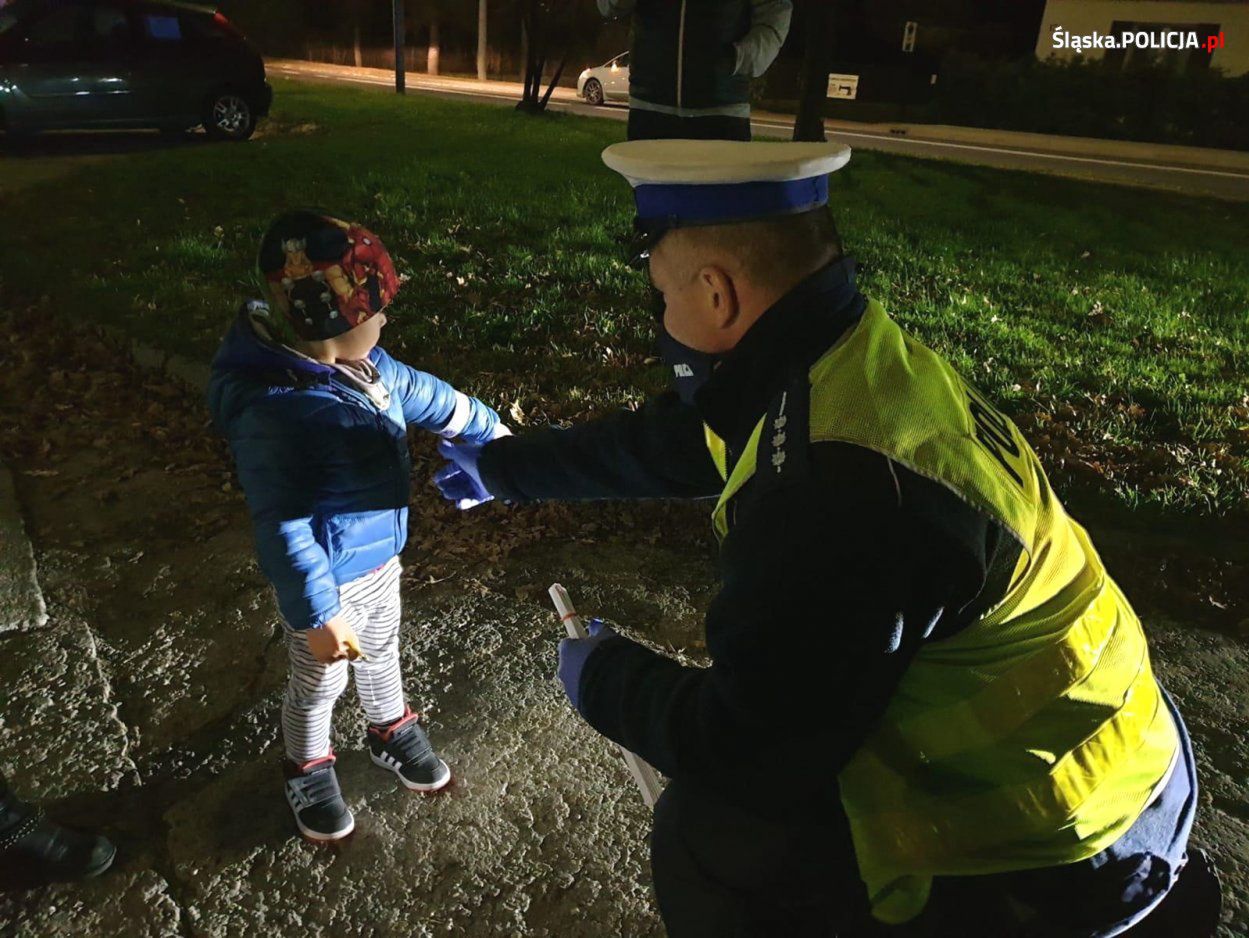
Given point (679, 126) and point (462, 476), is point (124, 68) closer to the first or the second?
point (679, 126)

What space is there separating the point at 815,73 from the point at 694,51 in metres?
7.54

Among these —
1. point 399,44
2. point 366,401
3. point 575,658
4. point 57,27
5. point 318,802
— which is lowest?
point 318,802

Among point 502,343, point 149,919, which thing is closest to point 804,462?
point 149,919

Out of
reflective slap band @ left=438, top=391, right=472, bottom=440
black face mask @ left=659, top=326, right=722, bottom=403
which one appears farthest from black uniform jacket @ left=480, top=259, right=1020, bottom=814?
reflective slap band @ left=438, top=391, right=472, bottom=440

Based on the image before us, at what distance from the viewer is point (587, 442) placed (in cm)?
222

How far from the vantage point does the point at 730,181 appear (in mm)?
1436

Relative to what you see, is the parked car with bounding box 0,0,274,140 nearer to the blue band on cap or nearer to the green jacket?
the green jacket

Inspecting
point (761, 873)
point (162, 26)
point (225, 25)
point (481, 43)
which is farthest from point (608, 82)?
point (761, 873)

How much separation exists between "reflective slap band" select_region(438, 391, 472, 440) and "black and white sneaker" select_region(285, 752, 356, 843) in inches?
36.3

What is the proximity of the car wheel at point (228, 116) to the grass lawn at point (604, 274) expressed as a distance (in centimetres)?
55

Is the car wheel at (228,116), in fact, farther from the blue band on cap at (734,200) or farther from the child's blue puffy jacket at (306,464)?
the blue band on cap at (734,200)

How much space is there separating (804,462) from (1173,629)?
277cm

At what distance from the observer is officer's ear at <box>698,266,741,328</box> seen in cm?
147

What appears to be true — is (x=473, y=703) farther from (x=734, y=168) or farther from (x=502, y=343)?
(x=502, y=343)
